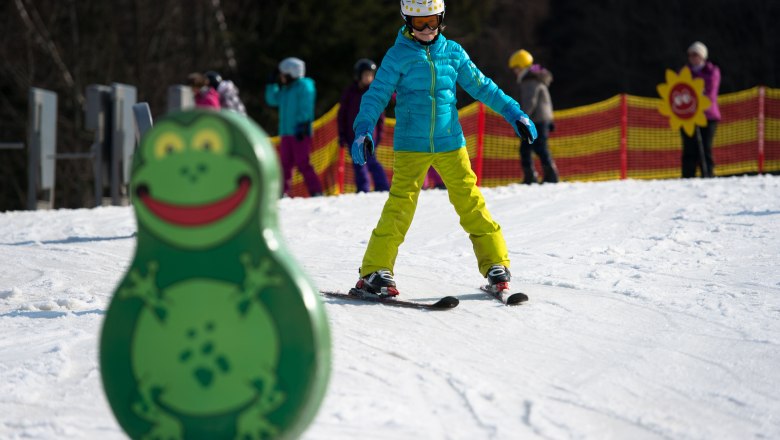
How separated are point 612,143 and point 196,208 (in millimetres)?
15268

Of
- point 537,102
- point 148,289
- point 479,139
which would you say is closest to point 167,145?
point 148,289

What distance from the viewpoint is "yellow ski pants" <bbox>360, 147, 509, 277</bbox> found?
571 centimetres

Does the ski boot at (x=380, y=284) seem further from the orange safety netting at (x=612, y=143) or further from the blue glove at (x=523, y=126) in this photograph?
the orange safety netting at (x=612, y=143)

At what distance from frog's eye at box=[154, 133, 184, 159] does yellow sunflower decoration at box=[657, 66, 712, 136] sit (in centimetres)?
1074

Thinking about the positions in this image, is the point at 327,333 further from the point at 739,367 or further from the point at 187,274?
the point at 739,367

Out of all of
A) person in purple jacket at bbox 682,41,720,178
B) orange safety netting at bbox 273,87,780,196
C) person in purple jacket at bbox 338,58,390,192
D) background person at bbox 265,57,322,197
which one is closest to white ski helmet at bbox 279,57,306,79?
background person at bbox 265,57,322,197

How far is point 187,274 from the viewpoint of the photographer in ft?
9.28

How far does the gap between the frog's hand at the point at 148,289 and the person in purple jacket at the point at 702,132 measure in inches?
427

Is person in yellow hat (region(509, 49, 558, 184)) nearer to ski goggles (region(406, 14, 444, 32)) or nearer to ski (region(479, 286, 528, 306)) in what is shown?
ski (region(479, 286, 528, 306))

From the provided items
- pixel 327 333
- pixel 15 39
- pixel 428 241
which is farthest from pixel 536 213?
pixel 15 39

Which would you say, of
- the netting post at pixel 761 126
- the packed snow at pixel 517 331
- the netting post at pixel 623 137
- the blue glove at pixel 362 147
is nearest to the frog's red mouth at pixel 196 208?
the packed snow at pixel 517 331

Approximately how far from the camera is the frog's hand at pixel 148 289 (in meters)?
2.85

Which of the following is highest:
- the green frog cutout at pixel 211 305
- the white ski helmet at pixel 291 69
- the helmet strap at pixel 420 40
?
the white ski helmet at pixel 291 69

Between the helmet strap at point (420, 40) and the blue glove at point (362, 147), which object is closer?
the blue glove at point (362, 147)
